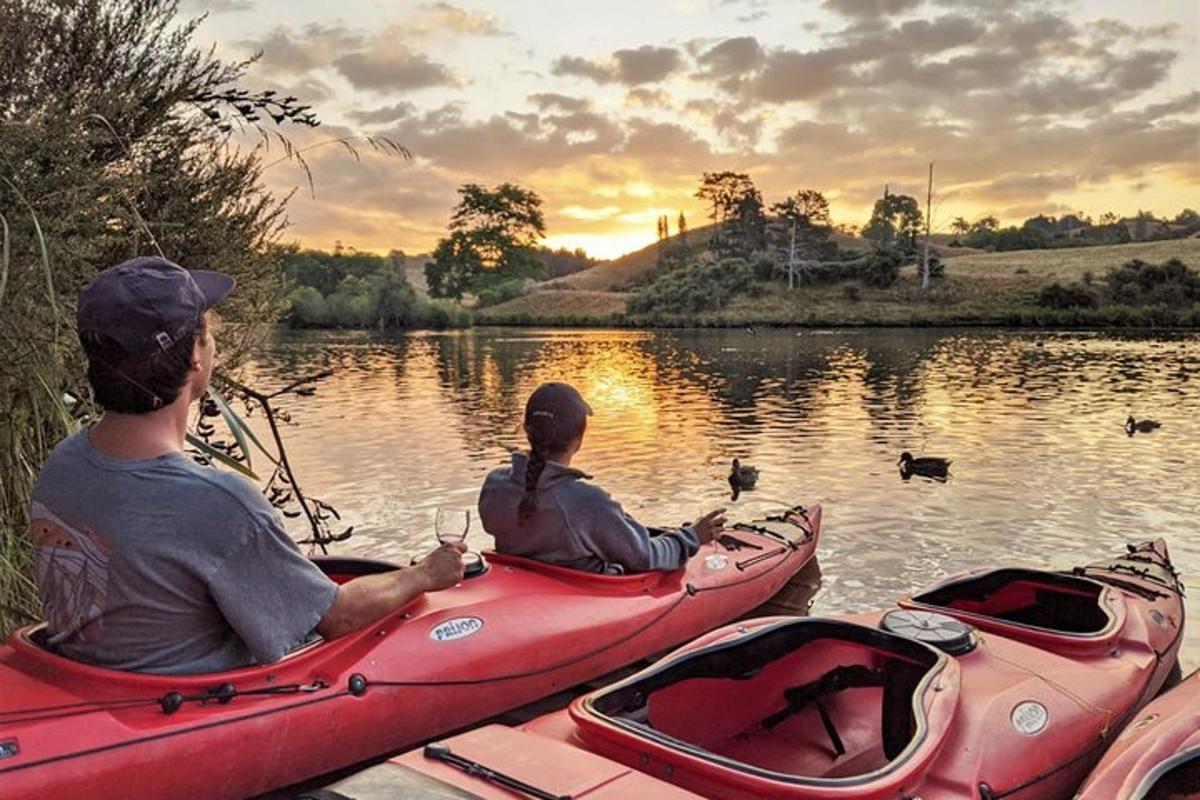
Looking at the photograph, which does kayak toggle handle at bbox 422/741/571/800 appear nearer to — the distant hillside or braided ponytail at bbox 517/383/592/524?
braided ponytail at bbox 517/383/592/524

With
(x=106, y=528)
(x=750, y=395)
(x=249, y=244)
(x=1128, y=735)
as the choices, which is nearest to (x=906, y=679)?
(x=1128, y=735)

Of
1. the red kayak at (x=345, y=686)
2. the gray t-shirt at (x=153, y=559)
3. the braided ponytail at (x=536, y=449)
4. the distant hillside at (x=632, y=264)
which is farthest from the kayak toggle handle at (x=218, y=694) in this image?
the distant hillside at (x=632, y=264)

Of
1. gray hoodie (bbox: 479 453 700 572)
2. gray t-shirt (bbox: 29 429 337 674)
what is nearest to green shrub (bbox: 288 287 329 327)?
gray hoodie (bbox: 479 453 700 572)

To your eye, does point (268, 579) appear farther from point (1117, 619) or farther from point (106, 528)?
point (1117, 619)

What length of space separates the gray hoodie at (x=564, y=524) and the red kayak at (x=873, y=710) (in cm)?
144

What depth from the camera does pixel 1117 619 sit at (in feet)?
16.9

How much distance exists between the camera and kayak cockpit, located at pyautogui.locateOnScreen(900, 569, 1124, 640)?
18.9ft

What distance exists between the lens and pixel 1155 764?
332cm

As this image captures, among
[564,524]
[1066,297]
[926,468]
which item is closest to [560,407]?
[564,524]

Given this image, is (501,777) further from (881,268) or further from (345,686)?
(881,268)

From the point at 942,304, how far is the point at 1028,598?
59567 millimetres

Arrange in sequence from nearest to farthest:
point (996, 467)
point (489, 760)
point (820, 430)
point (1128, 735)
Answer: point (489, 760) → point (1128, 735) → point (996, 467) → point (820, 430)

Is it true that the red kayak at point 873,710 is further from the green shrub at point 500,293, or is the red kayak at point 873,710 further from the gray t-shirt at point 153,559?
the green shrub at point 500,293

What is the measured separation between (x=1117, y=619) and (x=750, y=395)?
751 inches
